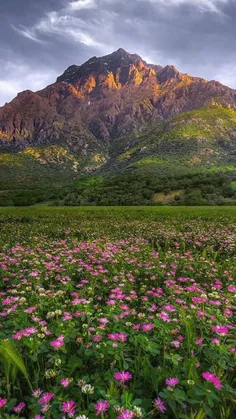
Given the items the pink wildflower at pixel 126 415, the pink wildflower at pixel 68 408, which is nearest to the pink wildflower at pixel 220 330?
the pink wildflower at pixel 126 415

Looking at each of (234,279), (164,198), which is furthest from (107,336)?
(164,198)

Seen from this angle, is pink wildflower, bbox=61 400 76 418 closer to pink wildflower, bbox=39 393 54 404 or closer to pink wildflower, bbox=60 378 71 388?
pink wildflower, bbox=39 393 54 404

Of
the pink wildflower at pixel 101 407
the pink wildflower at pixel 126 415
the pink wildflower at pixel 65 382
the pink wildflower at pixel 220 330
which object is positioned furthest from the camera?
the pink wildflower at pixel 220 330

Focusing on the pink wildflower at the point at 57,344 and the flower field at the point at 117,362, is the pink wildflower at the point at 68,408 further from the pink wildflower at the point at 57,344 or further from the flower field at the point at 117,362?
the pink wildflower at the point at 57,344

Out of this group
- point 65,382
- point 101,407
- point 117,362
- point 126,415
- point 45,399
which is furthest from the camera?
point 117,362

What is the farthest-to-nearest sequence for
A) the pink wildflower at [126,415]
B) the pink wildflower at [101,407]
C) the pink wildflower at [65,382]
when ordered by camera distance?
1. the pink wildflower at [65,382]
2. the pink wildflower at [101,407]
3. the pink wildflower at [126,415]

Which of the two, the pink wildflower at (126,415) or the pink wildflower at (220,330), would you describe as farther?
the pink wildflower at (220,330)

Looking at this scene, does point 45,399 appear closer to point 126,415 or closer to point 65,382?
point 65,382

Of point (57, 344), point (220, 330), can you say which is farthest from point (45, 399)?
point (220, 330)

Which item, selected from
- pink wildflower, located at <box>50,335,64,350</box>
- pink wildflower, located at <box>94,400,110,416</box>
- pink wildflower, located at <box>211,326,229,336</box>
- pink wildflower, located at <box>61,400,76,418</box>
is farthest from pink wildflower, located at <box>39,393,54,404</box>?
pink wildflower, located at <box>211,326,229,336</box>

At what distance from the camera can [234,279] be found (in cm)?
641

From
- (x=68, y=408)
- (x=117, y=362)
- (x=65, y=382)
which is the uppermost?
(x=68, y=408)

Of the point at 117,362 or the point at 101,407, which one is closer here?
the point at 101,407

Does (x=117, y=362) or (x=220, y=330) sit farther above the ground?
(x=220, y=330)
